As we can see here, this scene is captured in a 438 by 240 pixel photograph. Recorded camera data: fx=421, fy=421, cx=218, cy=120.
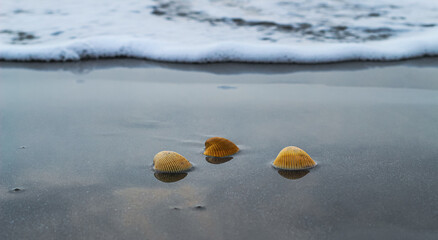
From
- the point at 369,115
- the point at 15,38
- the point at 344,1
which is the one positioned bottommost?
the point at 369,115

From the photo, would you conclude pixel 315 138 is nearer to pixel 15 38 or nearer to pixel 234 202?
pixel 234 202

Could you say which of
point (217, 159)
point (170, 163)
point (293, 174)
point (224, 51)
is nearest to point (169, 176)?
point (170, 163)

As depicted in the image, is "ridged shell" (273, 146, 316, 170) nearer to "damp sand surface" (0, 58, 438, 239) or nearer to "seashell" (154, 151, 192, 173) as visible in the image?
"damp sand surface" (0, 58, 438, 239)

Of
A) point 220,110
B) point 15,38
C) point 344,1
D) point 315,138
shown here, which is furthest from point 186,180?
point 344,1

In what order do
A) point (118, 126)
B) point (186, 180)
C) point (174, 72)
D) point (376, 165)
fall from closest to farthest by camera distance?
point (186, 180), point (376, 165), point (118, 126), point (174, 72)

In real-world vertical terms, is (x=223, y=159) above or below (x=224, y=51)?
below

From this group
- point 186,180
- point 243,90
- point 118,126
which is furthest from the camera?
point 243,90

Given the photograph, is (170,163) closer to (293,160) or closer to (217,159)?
(217,159)
